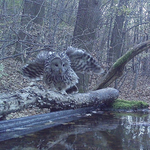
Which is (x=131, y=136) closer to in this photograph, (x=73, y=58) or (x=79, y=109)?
(x=79, y=109)

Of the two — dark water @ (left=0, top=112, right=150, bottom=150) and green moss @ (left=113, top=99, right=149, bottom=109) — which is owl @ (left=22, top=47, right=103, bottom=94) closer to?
dark water @ (left=0, top=112, right=150, bottom=150)

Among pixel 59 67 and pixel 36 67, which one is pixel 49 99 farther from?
pixel 36 67

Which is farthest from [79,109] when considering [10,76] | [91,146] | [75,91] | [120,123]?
[10,76]

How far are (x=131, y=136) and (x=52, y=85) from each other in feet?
7.27

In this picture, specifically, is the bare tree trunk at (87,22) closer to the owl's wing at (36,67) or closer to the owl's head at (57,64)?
the owl's wing at (36,67)

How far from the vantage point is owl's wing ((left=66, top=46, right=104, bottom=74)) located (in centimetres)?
504

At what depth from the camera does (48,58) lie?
15.4 ft

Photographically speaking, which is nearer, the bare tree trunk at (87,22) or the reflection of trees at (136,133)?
the reflection of trees at (136,133)

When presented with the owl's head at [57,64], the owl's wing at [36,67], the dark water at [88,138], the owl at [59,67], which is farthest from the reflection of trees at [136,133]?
the owl's wing at [36,67]

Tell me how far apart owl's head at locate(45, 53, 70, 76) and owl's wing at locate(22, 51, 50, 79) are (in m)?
0.19

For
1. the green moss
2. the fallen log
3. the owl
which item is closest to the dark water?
the fallen log

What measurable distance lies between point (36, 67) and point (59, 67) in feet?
2.24

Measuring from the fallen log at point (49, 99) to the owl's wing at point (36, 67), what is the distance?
87 cm

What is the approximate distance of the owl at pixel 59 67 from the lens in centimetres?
465
